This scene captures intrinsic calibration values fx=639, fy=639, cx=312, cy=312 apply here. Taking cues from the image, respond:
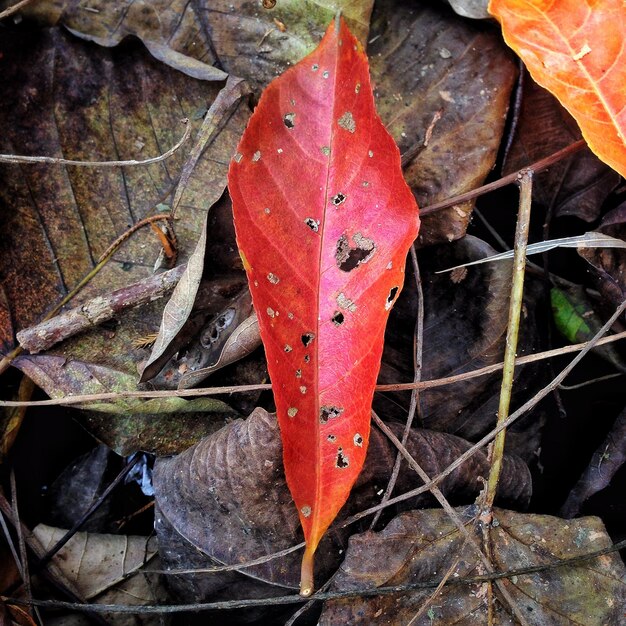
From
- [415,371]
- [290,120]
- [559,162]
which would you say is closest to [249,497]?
[415,371]

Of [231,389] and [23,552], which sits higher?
[231,389]

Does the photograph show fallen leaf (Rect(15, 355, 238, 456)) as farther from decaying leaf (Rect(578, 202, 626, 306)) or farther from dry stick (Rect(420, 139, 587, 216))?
decaying leaf (Rect(578, 202, 626, 306))

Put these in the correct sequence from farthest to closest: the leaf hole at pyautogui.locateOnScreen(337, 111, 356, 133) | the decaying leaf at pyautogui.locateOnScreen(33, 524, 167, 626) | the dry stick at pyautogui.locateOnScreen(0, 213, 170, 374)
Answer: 1. the decaying leaf at pyautogui.locateOnScreen(33, 524, 167, 626)
2. the dry stick at pyautogui.locateOnScreen(0, 213, 170, 374)
3. the leaf hole at pyautogui.locateOnScreen(337, 111, 356, 133)

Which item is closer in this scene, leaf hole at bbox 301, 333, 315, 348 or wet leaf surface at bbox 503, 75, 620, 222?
leaf hole at bbox 301, 333, 315, 348

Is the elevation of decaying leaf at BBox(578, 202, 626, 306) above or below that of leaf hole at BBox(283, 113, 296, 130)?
below

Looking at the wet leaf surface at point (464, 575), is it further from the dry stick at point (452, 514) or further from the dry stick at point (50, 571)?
the dry stick at point (50, 571)

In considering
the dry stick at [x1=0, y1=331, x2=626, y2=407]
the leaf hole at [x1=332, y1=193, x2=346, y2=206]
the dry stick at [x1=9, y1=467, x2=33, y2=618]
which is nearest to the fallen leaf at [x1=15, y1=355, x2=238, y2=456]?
the dry stick at [x1=0, y1=331, x2=626, y2=407]

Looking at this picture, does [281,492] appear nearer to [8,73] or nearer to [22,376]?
[22,376]

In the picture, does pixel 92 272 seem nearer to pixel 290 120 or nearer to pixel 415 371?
pixel 290 120
